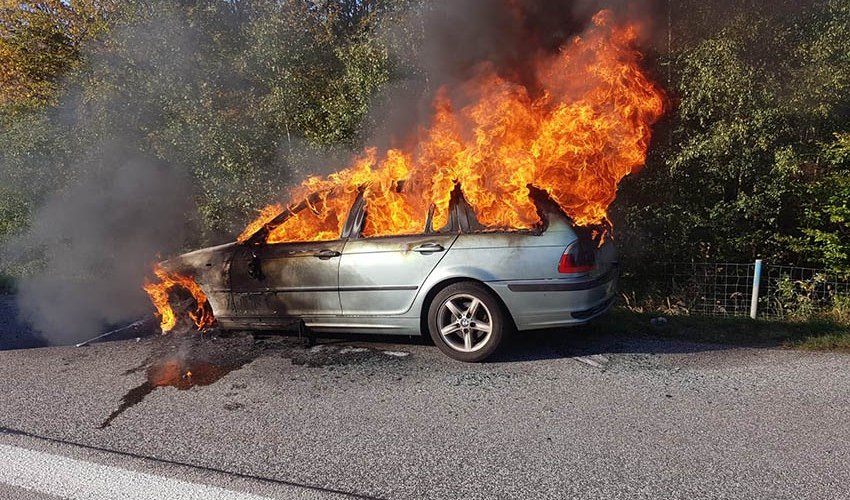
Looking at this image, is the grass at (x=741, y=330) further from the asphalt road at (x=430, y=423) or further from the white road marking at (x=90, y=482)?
the white road marking at (x=90, y=482)

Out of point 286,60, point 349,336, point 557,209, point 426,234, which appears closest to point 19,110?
point 286,60

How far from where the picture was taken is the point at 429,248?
486 cm

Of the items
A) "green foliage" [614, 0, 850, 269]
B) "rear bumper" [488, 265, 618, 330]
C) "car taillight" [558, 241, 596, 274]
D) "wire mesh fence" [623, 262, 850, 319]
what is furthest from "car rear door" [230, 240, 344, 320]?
"green foliage" [614, 0, 850, 269]

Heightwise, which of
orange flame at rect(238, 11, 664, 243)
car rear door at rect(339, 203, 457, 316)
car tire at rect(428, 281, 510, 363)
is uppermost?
orange flame at rect(238, 11, 664, 243)

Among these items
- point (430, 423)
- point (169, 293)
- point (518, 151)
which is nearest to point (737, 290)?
point (518, 151)

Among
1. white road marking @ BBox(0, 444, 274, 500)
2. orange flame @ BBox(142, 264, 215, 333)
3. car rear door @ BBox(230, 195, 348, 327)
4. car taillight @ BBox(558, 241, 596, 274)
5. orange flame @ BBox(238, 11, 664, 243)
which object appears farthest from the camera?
orange flame @ BBox(142, 264, 215, 333)

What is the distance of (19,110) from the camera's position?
13531 mm

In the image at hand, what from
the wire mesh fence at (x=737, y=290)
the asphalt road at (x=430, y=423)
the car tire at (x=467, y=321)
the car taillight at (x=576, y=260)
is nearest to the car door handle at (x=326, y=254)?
the asphalt road at (x=430, y=423)

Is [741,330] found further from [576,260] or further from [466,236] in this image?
[466,236]

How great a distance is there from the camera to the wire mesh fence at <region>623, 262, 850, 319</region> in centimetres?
790

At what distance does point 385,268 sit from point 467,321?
85cm

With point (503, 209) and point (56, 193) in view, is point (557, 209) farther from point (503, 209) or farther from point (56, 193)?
point (56, 193)

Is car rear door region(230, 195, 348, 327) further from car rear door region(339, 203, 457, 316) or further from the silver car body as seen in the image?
car rear door region(339, 203, 457, 316)

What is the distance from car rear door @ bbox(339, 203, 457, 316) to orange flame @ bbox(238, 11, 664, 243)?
5.9 inches
